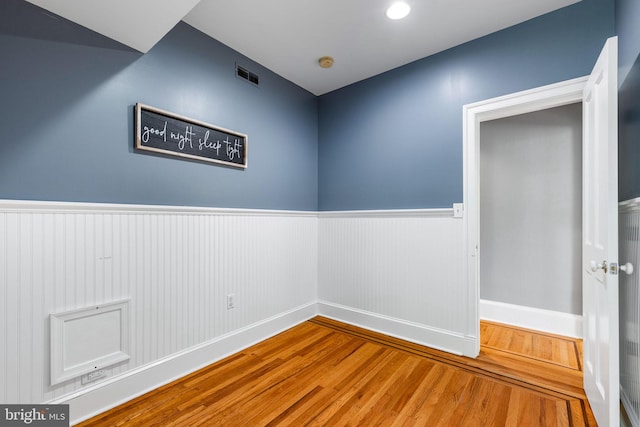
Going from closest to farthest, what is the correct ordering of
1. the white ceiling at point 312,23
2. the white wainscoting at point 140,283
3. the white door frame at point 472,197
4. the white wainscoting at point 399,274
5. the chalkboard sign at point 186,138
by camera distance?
the white wainscoting at point 140,283 < the white ceiling at point 312,23 < the chalkboard sign at point 186,138 < the white door frame at point 472,197 < the white wainscoting at point 399,274

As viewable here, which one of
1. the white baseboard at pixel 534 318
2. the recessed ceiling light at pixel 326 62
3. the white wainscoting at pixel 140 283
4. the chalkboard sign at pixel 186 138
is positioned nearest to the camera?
the white wainscoting at pixel 140 283

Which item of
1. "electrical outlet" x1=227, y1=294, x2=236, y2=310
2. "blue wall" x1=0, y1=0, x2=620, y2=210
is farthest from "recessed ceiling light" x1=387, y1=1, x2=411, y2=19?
"electrical outlet" x1=227, y1=294, x2=236, y2=310

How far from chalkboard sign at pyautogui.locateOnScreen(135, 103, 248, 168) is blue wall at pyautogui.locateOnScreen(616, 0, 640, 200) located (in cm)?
245

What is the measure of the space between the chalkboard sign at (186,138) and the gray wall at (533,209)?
104 inches

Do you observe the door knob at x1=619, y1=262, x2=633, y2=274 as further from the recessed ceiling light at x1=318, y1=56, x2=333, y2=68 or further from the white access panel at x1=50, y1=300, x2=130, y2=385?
the white access panel at x1=50, y1=300, x2=130, y2=385

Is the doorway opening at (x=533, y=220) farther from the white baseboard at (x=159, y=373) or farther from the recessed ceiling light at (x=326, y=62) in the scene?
the white baseboard at (x=159, y=373)

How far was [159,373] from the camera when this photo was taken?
1.88 metres

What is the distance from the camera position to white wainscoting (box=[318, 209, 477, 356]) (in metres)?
2.37

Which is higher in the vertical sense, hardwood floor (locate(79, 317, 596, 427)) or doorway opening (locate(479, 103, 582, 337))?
doorway opening (locate(479, 103, 582, 337))

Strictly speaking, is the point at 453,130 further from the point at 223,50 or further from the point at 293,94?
the point at 223,50

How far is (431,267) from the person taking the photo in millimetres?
2492

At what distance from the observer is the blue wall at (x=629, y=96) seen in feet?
4.67

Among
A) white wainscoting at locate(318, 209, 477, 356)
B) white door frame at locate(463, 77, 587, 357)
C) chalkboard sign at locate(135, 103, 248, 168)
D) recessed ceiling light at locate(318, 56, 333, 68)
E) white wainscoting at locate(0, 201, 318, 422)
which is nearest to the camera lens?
white wainscoting at locate(0, 201, 318, 422)

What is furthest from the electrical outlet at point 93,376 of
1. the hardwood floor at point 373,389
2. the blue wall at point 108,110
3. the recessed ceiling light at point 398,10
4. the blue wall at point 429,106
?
the recessed ceiling light at point 398,10
